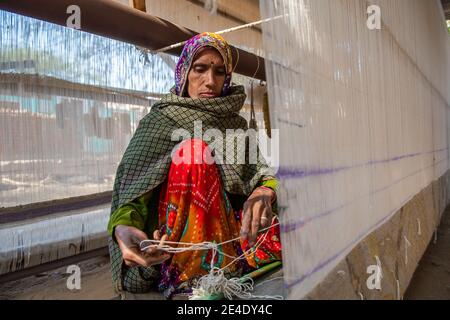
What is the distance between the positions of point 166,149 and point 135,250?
44cm

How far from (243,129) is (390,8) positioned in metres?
1.21

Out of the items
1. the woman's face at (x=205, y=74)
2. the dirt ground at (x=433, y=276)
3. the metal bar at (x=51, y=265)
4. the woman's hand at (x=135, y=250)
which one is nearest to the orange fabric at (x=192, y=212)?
the woman's hand at (x=135, y=250)

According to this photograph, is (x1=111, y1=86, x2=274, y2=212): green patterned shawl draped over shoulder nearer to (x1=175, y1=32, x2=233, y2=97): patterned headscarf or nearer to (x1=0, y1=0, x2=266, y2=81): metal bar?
(x1=175, y1=32, x2=233, y2=97): patterned headscarf

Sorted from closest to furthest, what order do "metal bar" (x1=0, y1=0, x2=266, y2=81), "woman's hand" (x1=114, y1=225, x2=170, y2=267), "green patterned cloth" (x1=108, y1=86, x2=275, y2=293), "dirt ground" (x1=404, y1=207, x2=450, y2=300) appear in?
"woman's hand" (x1=114, y1=225, x2=170, y2=267) → "metal bar" (x1=0, y1=0, x2=266, y2=81) → "green patterned cloth" (x1=108, y1=86, x2=275, y2=293) → "dirt ground" (x1=404, y1=207, x2=450, y2=300)

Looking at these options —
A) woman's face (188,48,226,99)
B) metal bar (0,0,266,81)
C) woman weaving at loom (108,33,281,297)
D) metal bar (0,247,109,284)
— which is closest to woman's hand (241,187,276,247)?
woman weaving at loom (108,33,281,297)

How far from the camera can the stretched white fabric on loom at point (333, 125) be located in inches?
33.8

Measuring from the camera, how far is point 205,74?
1.50 meters

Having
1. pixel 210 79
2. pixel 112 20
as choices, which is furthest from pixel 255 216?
pixel 112 20

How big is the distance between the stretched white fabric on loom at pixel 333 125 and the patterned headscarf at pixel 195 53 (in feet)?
1.61

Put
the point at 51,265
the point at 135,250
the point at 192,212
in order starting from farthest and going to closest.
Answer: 1. the point at 51,265
2. the point at 192,212
3. the point at 135,250

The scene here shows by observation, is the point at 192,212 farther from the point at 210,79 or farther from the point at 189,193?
the point at 210,79


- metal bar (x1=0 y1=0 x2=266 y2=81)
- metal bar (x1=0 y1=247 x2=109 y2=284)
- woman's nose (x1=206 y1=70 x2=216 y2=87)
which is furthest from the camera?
metal bar (x1=0 y1=247 x2=109 y2=284)

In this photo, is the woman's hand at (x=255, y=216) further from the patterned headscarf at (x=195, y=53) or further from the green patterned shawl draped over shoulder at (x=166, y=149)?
the patterned headscarf at (x=195, y=53)

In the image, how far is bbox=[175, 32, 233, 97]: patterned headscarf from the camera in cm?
150
